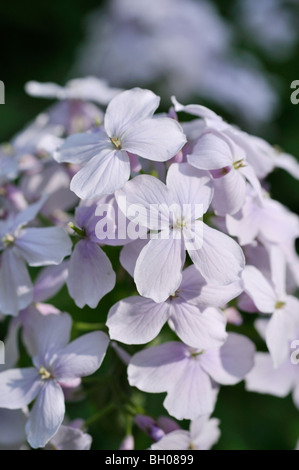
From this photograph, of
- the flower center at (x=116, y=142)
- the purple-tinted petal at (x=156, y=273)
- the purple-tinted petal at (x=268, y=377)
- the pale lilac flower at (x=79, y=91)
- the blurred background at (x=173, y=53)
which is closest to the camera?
the purple-tinted petal at (x=156, y=273)

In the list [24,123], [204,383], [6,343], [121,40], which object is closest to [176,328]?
[204,383]

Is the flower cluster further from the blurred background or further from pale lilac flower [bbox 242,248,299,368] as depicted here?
the blurred background

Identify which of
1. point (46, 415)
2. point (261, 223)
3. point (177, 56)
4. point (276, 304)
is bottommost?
point (177, 56)

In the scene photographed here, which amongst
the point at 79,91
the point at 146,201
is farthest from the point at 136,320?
the point at 79,91

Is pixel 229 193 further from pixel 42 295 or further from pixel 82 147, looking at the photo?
pixel 42 295

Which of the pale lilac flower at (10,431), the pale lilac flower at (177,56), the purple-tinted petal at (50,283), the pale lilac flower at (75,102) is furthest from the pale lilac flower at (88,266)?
the pale lilac flower at (177,56)

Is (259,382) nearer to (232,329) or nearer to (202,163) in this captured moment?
(232,329)

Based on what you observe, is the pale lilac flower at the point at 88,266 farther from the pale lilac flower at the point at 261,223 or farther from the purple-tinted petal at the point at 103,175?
the pale lilac flower at the point at 261,223
